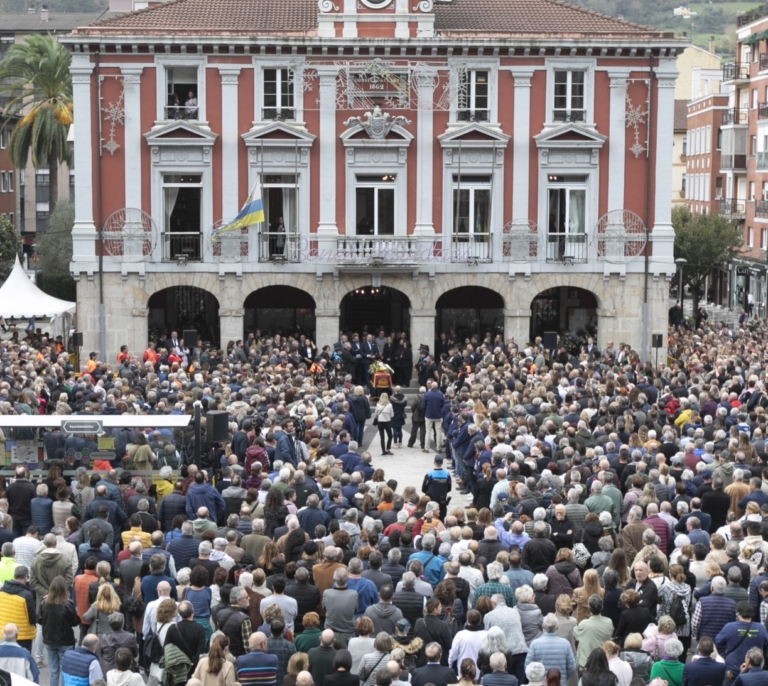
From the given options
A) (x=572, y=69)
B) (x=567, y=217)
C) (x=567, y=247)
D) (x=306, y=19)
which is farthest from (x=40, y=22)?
(x=567, y=247)

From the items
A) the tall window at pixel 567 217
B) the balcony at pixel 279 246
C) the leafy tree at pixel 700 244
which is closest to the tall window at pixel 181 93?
the balcony at pixel 279 246

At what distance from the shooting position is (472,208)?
1596 inches

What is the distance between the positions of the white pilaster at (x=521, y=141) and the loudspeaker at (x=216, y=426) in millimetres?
19964

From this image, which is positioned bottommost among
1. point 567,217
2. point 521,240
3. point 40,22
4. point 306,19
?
point 521,240

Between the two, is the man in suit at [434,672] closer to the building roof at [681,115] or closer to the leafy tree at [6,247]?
the leafy tree at [6,247]

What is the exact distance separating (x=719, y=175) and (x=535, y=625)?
218ft

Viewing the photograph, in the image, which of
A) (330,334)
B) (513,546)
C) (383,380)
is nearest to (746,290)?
(330,334)

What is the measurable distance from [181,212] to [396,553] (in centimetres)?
2578

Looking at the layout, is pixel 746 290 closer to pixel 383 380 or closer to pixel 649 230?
pixel 649 230

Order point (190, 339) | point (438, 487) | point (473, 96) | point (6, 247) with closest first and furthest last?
point (438, 487)
point (190, 339)
point (473, 96)
point (6, 247)

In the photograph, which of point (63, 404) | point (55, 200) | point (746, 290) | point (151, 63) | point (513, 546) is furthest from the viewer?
point (746, 290)

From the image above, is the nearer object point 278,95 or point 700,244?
point 278,95

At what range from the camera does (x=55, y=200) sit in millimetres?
61844

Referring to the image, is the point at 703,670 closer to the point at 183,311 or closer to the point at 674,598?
the point at 674,598
